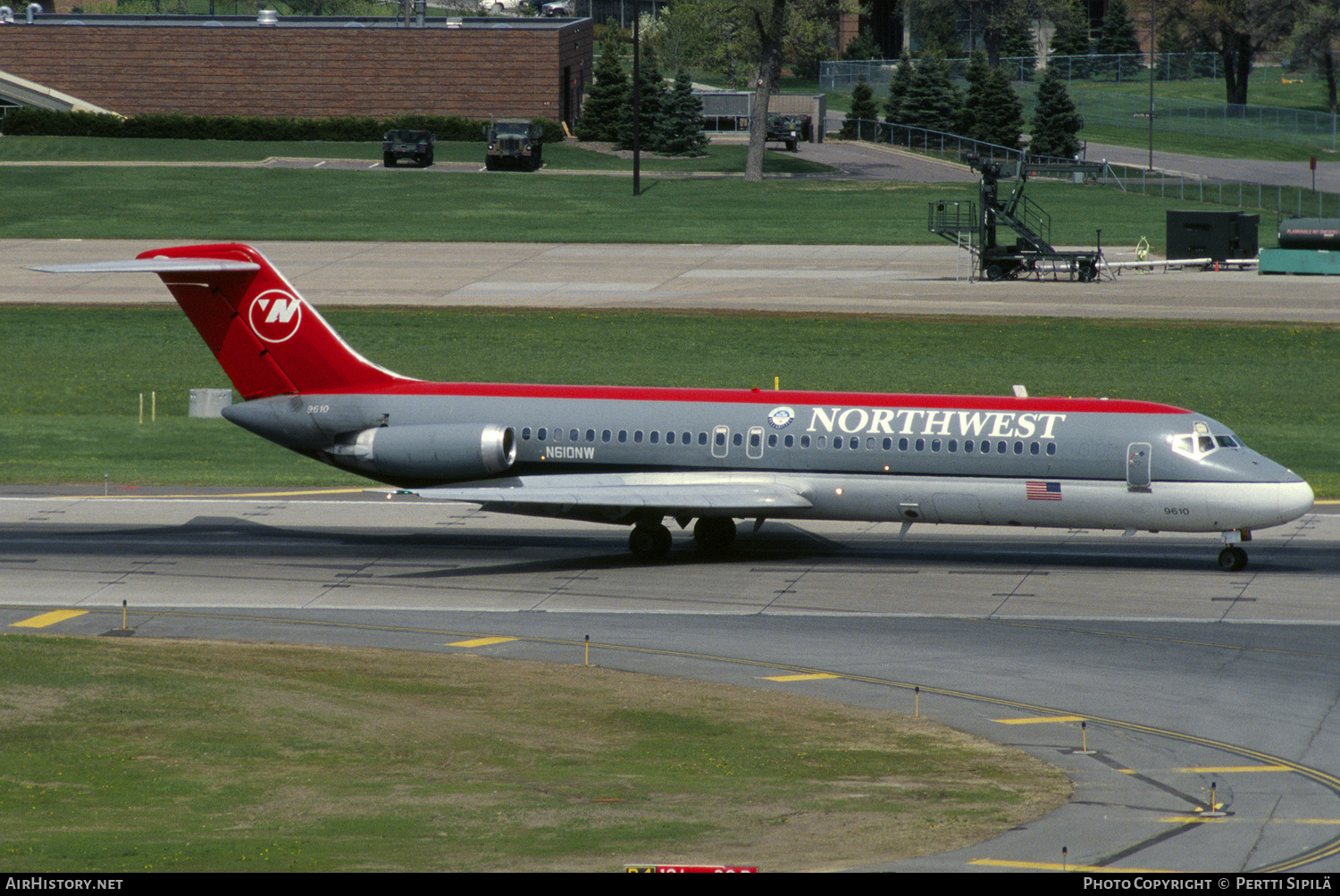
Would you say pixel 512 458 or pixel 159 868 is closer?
pixel 159 868

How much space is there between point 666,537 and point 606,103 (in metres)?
94.6


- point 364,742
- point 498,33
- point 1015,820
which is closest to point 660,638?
point 364,742

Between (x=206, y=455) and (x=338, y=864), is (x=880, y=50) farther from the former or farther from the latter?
(x=338, y=864)

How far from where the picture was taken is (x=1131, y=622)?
3275 cm

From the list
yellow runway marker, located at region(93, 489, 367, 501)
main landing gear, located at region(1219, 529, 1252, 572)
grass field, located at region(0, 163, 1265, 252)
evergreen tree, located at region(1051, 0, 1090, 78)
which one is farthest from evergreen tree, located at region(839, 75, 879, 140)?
main landing gear, located at region(1219, 529, 1252, 572)

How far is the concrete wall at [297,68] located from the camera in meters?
129

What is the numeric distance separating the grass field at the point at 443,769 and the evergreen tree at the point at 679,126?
99.3m

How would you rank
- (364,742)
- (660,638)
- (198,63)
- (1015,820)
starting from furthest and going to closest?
(198,63)
(660,638)
(364,742)
(1015,820)

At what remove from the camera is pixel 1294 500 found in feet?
117

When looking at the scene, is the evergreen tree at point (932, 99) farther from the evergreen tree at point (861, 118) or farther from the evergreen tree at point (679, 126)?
the evergreen tree at point (679, 126)

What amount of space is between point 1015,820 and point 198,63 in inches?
4813

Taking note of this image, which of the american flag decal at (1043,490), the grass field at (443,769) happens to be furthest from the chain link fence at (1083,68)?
the grass field at (443,769)

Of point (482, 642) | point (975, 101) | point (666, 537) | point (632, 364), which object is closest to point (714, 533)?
point (666, 537)

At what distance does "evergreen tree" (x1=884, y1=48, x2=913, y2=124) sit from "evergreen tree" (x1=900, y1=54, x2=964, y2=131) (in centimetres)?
70
